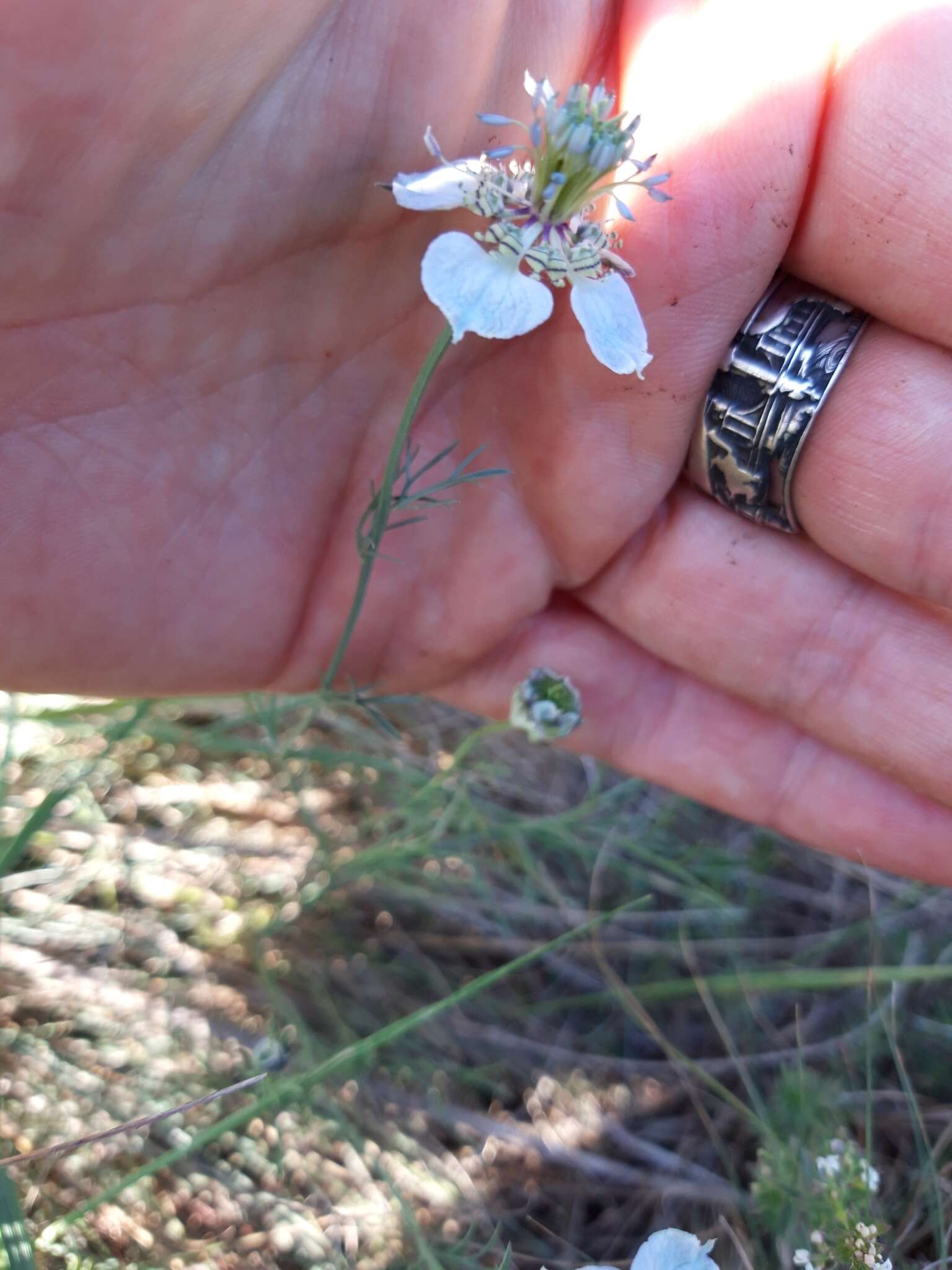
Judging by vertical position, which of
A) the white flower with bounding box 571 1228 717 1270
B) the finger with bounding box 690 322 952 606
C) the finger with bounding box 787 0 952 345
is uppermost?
the finger with bounding box 787 0 952 345

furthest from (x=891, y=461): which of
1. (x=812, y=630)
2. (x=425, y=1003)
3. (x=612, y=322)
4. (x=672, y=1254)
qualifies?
(x=425, y=1003)

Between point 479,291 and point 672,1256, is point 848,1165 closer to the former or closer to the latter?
point 672,1256

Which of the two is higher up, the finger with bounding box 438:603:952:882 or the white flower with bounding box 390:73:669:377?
the white flower with bounding box 390:73:669:377

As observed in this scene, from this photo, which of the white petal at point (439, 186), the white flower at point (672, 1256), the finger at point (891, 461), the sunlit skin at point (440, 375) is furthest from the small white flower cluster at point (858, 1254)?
the white petal at point (439, 186)

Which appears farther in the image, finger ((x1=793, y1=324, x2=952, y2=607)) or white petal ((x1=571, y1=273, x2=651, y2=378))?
finger ((x1=793, y1=324, x2=952, y2=607))

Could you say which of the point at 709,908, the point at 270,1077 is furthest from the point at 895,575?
the point at 270,1077

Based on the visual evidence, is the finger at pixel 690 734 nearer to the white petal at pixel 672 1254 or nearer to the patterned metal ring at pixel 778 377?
the patterned metal ring at pixel 778 377

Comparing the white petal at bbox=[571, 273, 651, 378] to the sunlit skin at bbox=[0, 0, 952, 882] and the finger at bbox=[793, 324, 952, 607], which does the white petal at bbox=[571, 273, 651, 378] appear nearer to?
the sunlit skin at bbox=[0, 0, 952, 882]

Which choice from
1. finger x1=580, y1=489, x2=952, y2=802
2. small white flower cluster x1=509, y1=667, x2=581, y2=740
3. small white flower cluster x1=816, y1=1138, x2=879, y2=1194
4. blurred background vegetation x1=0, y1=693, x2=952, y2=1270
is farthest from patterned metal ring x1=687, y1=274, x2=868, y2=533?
small white flower cluster x1=816, y1=1138, x2=879, y2=1194
